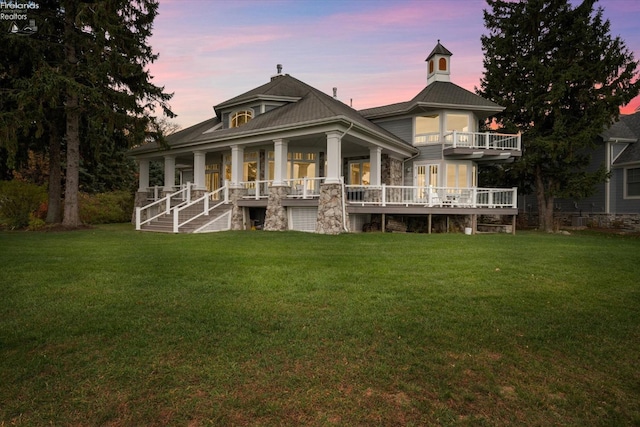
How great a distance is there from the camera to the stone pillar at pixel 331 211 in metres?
13.3

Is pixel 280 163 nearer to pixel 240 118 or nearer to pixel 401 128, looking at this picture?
pixel 240 118

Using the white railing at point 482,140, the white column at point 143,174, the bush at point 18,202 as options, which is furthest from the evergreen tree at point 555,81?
the bush at point 18,202

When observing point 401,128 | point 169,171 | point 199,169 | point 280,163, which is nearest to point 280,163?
point 280,163

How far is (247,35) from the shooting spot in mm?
16812

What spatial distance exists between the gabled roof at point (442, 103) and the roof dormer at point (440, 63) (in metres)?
0.60

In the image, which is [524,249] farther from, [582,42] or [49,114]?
[49,114]

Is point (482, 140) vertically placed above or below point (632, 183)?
above

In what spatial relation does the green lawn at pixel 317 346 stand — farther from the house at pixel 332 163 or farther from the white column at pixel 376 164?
the white column at pixel 376 164

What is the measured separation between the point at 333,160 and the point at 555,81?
1293cm

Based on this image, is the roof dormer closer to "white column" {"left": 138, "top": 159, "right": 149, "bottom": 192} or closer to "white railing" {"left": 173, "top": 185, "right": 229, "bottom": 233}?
"white railing" {"left": 173, "top": 185, "right": 229, "bottom": 233}

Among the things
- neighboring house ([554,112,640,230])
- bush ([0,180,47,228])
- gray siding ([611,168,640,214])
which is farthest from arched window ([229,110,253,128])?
gray siding ([611,168,640,214])

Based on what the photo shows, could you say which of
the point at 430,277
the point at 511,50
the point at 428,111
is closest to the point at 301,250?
the point at 430,277

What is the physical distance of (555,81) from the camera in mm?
18219

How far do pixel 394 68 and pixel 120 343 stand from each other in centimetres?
2042
